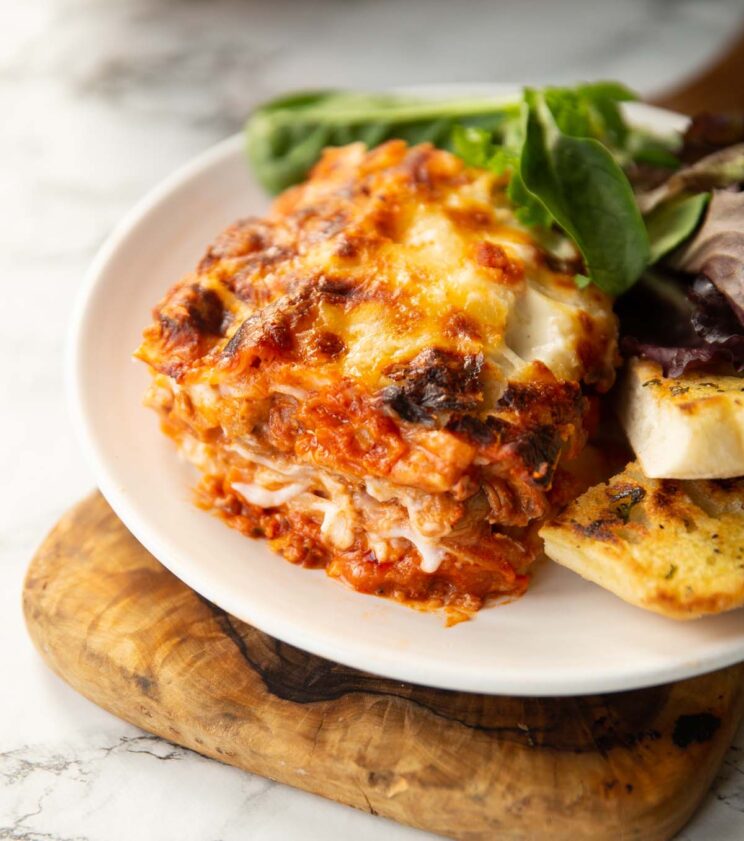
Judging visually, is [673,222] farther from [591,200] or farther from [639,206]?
[591,200]

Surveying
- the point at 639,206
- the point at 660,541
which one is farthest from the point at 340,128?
the point at 660,541

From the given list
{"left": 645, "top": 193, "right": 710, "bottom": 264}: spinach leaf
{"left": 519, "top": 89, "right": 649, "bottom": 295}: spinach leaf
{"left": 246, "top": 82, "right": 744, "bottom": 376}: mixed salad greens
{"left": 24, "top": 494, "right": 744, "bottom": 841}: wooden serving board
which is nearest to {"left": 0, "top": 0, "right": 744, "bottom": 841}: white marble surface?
{"left": 24, "top": 494, "right": 744, "bottom": 841}: wooden serving board

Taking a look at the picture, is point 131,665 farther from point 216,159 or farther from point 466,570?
point 216,159

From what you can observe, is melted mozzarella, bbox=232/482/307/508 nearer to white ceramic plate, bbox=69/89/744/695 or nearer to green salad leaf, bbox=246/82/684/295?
white ceramic plate, bbox=69/89/744/695

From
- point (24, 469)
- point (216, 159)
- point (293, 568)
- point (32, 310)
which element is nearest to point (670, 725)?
point (293, 568)

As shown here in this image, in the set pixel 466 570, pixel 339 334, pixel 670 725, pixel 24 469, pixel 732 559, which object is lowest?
pixel 24 469
